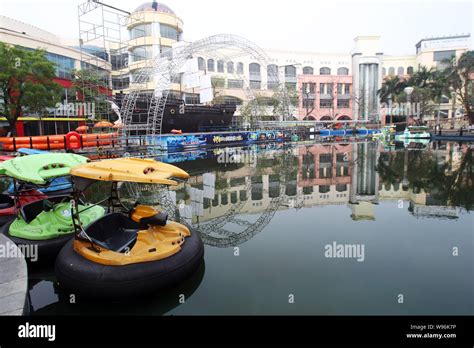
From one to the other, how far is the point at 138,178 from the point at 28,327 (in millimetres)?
2593

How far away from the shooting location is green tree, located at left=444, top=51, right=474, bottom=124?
1807 inches

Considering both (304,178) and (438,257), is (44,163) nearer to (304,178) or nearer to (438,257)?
(438,257)

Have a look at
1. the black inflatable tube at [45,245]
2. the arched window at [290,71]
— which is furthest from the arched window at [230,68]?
the black inflatable tube at [45,245]

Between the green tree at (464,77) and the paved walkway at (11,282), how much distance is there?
183 feet

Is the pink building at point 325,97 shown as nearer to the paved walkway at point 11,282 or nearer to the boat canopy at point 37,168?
the boat canopy at point 37,168

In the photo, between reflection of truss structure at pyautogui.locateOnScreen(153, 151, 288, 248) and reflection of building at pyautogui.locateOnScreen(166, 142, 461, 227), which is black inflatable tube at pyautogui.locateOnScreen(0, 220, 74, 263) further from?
reflection of building at pyautogui.locateOnScreen(166, 142, 461, 227)

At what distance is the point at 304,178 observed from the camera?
17047 mm

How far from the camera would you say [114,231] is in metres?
6.86

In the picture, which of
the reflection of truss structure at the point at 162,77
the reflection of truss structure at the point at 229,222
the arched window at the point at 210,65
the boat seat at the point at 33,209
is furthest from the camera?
the arched window at the point at 210,65

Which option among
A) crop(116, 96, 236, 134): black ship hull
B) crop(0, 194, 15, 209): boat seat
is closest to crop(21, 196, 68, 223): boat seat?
crop(0, 194, 15, 209): boat seat

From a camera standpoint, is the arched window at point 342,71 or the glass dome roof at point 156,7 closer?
the glass dome roof at point 156,7

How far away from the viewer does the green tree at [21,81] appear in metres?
25.8

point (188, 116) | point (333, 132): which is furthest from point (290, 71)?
point (188, 116)

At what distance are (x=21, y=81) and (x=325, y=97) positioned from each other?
221ft
